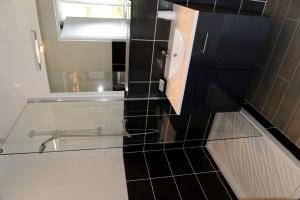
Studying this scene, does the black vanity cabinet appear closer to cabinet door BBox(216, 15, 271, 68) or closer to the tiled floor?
cabinet door BBox(216, 15, 271, 68)

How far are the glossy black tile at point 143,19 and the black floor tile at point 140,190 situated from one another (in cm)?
117

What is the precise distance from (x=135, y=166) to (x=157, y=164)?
204 millimetres

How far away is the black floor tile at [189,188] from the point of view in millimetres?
1720

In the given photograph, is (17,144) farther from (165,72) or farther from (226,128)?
(226,128)

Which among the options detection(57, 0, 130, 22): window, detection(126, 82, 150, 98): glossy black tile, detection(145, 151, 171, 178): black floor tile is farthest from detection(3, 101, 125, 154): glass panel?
detection(57, 0, 130, 22): window

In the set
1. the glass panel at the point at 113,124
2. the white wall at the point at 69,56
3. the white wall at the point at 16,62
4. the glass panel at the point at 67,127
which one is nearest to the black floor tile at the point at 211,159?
the glass panel at the point at 113,124

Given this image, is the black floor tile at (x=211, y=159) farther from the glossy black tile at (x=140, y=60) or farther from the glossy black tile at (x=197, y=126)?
the glossy black tile at (x=140, y=60)

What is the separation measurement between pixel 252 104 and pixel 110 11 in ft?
4.65

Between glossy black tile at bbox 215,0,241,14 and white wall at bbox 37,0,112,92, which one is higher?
glossy black tile at bbox 215,0,241,14

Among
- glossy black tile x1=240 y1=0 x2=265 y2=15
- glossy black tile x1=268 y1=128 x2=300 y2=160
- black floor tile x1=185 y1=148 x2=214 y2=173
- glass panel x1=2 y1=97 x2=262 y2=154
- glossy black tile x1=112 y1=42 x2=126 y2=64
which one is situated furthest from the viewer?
black floor tile x1=185 y1=148 x2=214 y2=173

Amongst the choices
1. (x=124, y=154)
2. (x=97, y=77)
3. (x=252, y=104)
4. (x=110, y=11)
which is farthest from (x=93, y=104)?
(x=252, y=104)

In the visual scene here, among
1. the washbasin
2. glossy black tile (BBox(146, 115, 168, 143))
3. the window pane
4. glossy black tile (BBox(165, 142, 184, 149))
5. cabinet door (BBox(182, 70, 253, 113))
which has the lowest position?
glossy black tile (BBox(165, 142, 184, 149))

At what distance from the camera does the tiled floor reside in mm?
1723

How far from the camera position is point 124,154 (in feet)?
6.61
